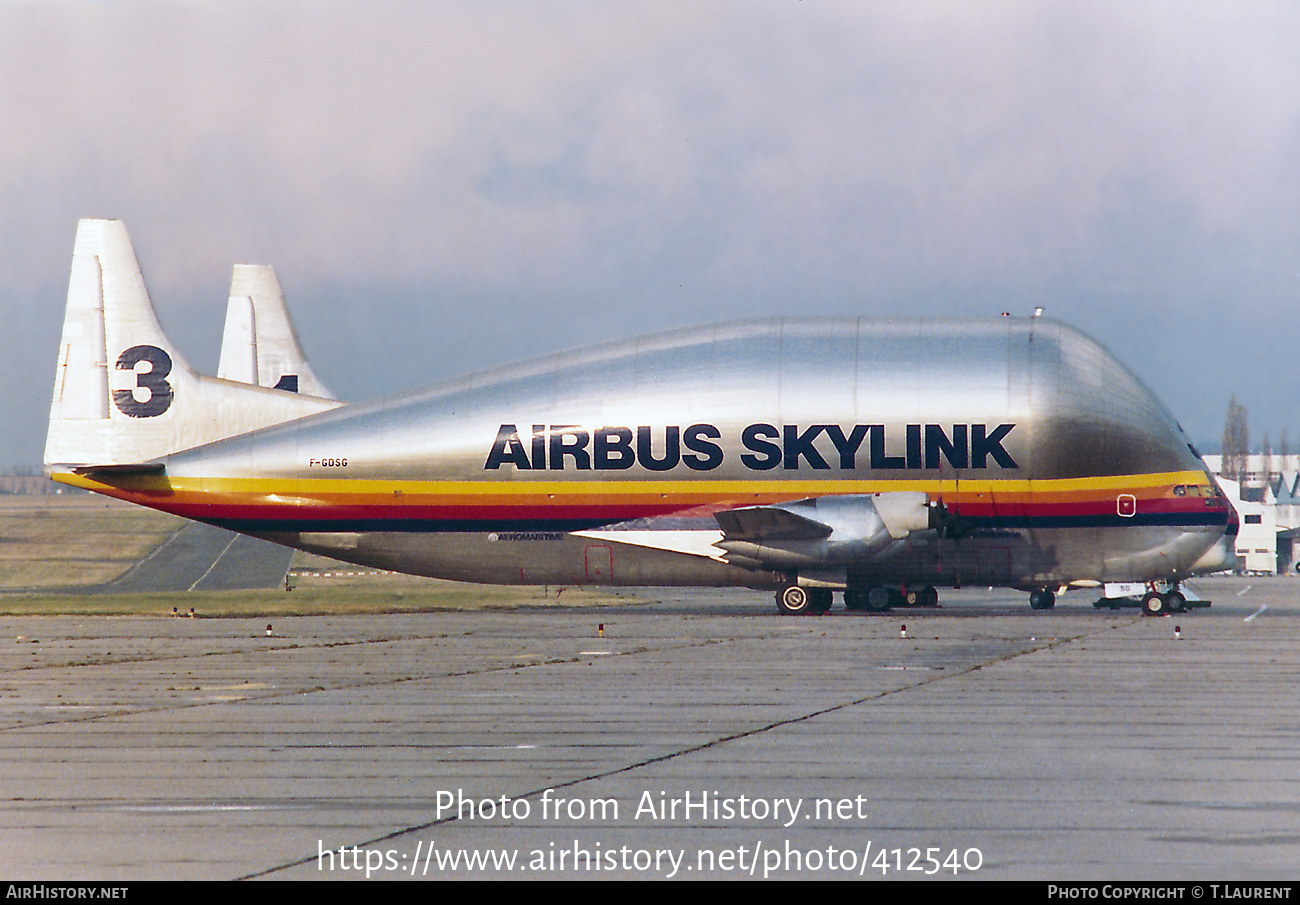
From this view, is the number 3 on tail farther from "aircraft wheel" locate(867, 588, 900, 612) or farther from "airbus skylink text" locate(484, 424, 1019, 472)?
"aircraft wheel" locate(867, 588, 900, 612)

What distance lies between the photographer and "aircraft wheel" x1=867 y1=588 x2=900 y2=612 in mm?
48250

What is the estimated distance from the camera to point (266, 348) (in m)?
65.6

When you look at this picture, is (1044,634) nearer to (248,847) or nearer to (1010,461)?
(1010,461)

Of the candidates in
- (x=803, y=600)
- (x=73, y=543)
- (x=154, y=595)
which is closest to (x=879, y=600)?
(x=803, y=600)

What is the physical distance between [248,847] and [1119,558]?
131 ft

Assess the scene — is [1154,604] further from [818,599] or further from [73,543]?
[73,543]

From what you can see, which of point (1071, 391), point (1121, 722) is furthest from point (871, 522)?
point (1121, 722)

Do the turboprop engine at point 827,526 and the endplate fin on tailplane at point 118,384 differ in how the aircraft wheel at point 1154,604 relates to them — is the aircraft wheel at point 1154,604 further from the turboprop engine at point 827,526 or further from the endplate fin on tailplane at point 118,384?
the endplate fin on tailplane at point 118,384

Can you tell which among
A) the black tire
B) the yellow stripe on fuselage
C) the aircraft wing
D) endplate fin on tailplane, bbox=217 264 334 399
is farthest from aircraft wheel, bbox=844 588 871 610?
endplate fin on tailplane, bbox=217 264 334 399

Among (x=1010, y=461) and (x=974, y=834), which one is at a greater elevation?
→ (x=1010, y=461)

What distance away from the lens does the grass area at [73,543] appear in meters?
81.2

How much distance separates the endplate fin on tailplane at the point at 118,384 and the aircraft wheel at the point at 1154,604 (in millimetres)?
30824

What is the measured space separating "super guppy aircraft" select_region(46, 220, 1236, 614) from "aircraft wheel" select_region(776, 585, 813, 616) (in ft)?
0.31

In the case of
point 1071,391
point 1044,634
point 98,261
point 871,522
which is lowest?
point 1044,634
